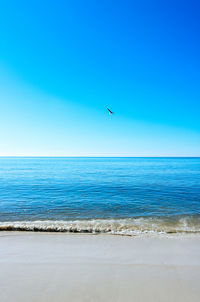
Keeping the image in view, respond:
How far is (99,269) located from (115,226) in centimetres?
494

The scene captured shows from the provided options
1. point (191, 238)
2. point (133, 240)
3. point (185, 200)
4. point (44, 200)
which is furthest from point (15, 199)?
point (185, 200)

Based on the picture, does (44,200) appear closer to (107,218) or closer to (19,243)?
(107,218)

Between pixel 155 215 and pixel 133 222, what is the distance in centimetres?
255

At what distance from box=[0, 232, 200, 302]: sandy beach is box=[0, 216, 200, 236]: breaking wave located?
1.24 meters

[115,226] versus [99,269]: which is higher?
[99,269]

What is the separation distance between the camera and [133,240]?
8.43 meters

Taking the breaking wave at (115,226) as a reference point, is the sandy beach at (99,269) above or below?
above

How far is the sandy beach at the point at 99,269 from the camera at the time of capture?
468 centimetres

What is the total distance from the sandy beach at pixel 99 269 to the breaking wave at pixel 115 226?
124cm

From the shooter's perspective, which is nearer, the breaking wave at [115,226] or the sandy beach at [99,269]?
the sandy beach at [99,269]

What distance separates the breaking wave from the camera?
9.88 metres

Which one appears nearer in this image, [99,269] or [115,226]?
[99,269]

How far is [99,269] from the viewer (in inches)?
229

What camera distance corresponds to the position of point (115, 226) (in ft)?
34.8
